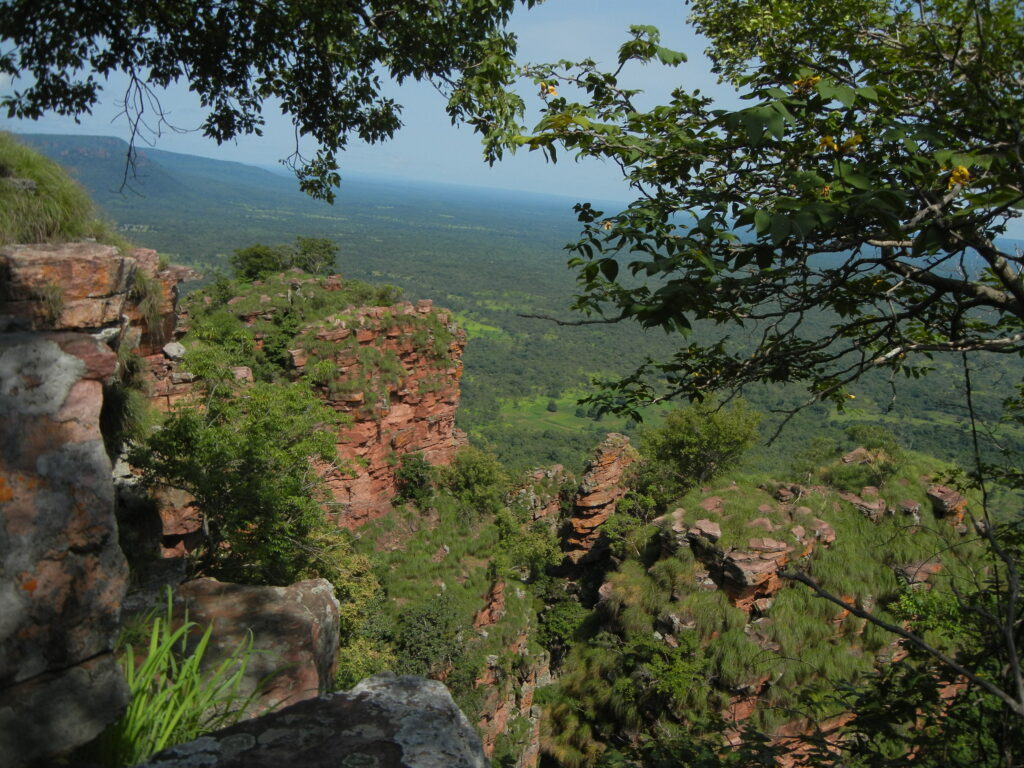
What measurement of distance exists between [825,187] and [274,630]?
147 inches

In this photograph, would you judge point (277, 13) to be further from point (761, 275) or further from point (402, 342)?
point (402, 342)

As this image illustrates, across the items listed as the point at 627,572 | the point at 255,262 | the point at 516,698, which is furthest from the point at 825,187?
the point at 255,262

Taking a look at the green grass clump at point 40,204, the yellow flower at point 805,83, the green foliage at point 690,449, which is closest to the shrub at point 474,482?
the green foliage at point 690,449

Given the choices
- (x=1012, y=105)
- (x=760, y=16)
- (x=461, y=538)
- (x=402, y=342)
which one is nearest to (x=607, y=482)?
(x=461, y=538)

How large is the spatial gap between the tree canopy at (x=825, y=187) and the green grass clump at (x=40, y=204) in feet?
15.2

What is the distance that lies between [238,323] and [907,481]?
19.0 metres

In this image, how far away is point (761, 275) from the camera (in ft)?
9.37

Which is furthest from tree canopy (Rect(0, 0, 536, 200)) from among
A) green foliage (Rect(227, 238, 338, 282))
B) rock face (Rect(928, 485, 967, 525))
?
green foliage (Rect(227, 238, 338, 282))

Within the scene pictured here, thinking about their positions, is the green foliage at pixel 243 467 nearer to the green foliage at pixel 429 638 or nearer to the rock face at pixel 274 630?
the rock face at pixel 274 630

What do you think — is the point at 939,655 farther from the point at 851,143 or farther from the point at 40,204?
the point at 40,204

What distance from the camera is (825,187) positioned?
2.56 meters

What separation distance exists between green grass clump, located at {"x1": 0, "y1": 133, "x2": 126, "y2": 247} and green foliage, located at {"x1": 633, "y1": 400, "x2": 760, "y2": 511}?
52.8 feet

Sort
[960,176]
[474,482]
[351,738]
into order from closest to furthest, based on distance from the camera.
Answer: [351,738] < [960,176] < [474,482]

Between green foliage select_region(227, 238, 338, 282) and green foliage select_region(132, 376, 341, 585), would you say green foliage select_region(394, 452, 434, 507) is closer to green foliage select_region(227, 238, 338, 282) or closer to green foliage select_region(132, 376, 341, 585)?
green foliage select_region(132, 376, 341, 585)
